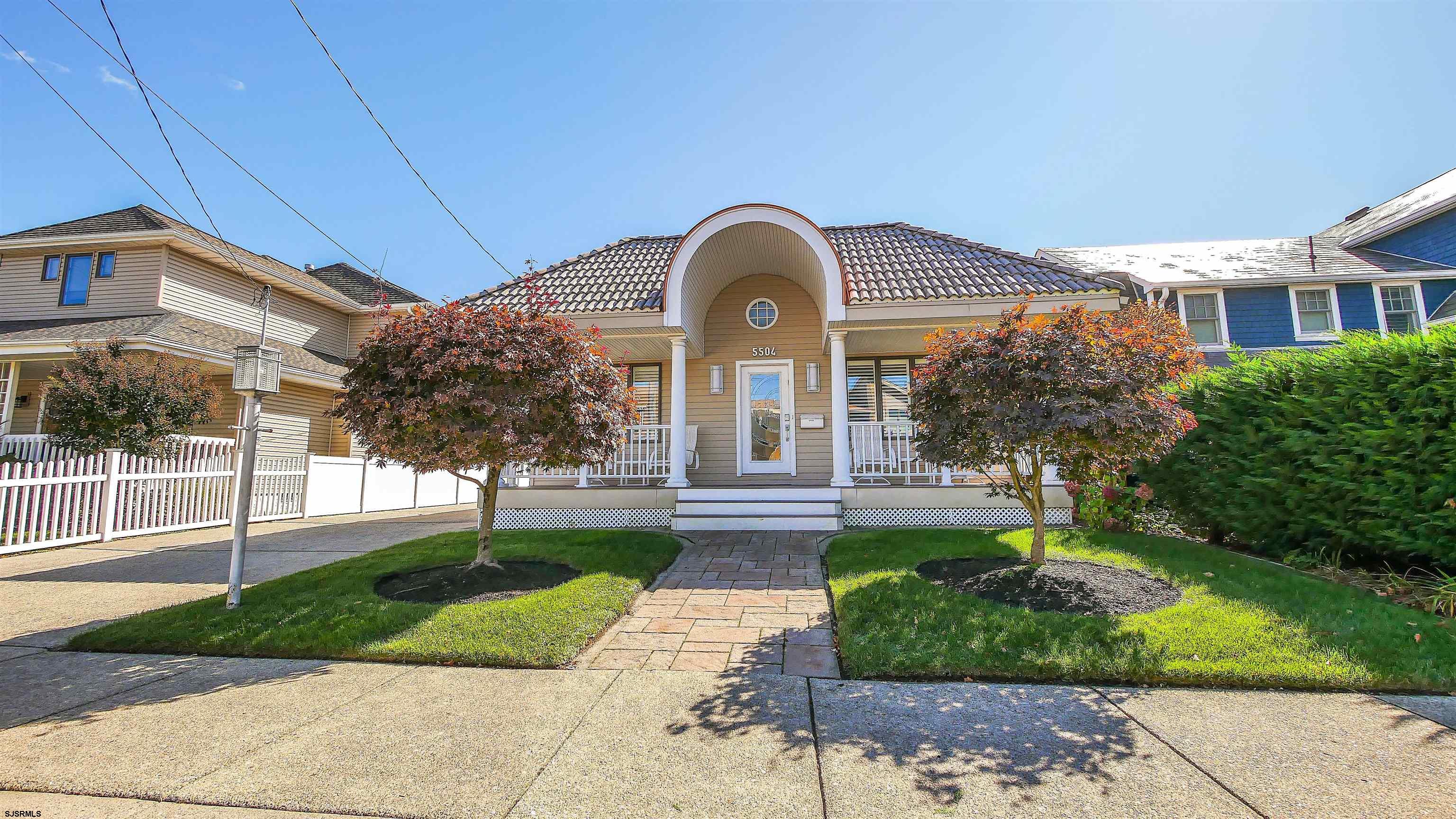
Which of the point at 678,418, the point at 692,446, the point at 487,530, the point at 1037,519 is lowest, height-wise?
the point at 487,530

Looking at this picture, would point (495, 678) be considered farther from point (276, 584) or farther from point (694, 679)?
point (276, 584)

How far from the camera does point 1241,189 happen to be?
1557 centimetres

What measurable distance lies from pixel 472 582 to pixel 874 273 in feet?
25.4

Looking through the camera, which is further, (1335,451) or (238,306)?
(238,306)

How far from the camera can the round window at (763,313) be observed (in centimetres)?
1090

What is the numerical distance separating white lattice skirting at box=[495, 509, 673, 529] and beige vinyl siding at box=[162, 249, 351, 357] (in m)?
11.2

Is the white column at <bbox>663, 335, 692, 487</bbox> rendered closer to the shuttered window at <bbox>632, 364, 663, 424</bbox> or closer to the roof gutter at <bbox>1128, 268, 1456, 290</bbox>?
the shuttered window at <bbox>632, 364, 663, 424</bbox>

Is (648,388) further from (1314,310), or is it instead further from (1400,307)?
(1400,307)

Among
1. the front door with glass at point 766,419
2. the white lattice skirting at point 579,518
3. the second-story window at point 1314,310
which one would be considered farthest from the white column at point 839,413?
the second-story window at point 1314,310

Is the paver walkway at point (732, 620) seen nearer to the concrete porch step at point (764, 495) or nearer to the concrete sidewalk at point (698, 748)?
the concrete sidewalk at point (698, 748)

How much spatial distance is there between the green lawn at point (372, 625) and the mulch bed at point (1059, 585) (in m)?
2.91

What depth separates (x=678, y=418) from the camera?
9164 millimetres

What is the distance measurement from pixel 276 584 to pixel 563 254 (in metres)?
8.09

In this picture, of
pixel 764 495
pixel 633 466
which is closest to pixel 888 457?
pixel 764 495
